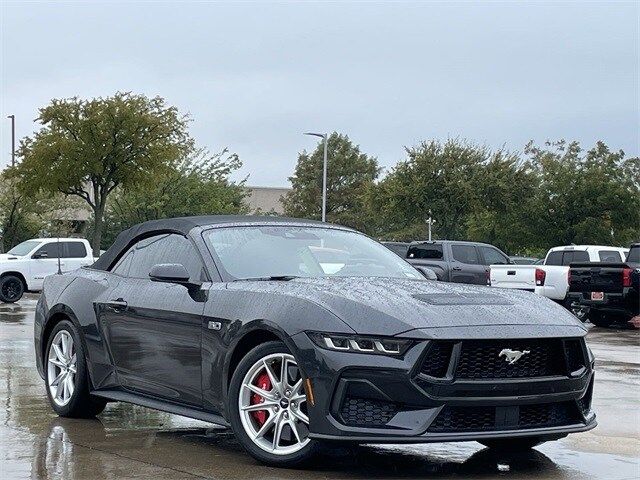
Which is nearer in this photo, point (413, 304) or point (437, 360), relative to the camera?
point (437, 360)

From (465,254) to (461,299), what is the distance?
24.8 m

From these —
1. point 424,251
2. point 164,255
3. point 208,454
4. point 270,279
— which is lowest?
point 208,454

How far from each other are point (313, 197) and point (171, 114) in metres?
48.7

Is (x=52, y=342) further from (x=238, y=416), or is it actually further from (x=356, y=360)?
(x=356, y=360)

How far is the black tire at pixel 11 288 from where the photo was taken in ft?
98.5

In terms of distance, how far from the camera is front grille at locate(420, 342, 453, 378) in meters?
6.11

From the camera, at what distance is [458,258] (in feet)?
102

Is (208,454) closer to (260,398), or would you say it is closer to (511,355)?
(260,398)

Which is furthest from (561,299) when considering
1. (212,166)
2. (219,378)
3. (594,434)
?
(212,166)

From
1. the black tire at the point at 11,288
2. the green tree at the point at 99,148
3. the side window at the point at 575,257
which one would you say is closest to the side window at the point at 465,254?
the side window at the point at 575,257

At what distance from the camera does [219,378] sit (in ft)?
22.6

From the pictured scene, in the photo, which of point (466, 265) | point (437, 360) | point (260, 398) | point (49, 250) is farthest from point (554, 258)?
point (437, 360)

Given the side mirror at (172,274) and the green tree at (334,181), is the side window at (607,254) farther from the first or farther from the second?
the green tree at (334,181)

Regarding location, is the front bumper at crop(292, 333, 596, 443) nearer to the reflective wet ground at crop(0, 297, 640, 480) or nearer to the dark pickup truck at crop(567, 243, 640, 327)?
the reflective wet ground at crop(0, 297, 640, 480)
